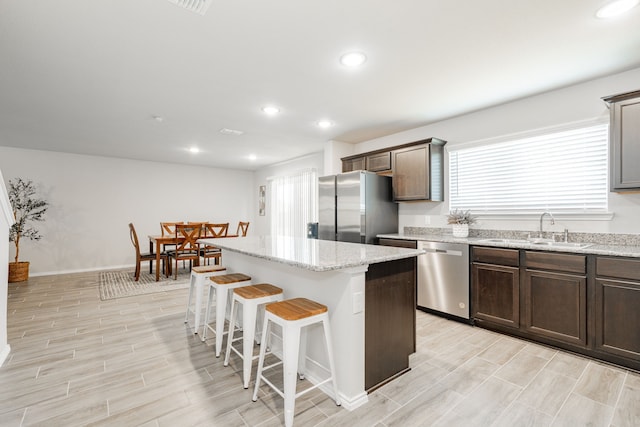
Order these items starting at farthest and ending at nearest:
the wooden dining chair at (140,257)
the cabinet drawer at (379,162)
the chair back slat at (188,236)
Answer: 1. the chair back slat at (188,236)
2. the wooden dining chair at (140,257)
3. the cabinet drawer at (379,162)

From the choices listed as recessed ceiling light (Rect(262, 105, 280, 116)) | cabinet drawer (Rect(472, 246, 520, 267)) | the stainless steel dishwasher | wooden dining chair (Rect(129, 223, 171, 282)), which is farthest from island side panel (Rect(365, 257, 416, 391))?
wooden dining chair (Rect(129, 223, 171, 282))

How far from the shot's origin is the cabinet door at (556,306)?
2.47 m

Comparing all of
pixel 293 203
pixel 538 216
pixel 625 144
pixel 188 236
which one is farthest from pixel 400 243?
pixel 188 236

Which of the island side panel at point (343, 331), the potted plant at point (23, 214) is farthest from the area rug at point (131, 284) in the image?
the island side panel at point (343, 331)

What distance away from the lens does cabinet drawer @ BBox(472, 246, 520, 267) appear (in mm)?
2838

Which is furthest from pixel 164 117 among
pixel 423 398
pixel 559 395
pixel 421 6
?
pixel 559 395

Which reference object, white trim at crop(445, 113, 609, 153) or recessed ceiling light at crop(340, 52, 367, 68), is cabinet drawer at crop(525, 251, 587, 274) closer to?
white trim at crop(445, 113, 609, 153)

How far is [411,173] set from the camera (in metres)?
4.10

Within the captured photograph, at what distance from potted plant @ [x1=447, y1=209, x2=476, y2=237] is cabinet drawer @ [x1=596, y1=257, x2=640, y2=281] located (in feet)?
4.33

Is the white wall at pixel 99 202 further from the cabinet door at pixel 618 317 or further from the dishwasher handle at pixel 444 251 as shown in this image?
the cabinet door at pixel 618 317

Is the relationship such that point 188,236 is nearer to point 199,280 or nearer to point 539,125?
point 199,280

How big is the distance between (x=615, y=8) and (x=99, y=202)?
26.7 ft

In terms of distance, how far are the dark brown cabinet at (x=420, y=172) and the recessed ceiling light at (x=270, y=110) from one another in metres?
1.76

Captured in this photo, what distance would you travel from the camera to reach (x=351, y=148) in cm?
545
